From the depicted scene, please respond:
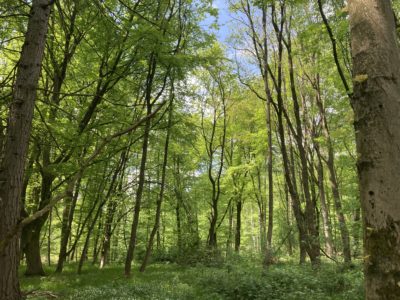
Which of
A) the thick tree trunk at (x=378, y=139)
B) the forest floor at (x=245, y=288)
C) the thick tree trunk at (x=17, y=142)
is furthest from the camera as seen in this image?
the forest floor at (x=245, y=288)

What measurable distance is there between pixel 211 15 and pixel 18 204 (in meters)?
15.0

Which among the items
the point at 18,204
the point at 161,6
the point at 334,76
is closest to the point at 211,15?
the point at 161,6

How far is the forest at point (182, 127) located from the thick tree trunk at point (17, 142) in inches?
0.4

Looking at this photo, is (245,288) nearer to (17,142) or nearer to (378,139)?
(17,142)

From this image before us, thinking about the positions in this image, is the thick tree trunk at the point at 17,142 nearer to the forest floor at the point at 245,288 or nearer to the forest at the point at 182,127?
the forest at the point at 182,127

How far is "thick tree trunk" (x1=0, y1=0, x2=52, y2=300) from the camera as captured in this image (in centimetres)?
245

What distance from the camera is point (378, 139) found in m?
1.73

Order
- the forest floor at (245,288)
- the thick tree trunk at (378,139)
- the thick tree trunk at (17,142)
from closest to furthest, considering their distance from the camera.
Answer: the thick tree trunk at (378,139) → the thick tree trunk at (17,142) → the forest floor at (245,288)

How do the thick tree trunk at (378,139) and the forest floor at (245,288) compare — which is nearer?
the thick tree trunk at (378,139)

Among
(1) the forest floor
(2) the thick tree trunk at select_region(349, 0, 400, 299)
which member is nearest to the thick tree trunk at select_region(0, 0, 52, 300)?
(2) the thick tree trunk at select_region(349, 0, 400, 299)

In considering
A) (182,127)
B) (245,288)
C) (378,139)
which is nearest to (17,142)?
(378,139)

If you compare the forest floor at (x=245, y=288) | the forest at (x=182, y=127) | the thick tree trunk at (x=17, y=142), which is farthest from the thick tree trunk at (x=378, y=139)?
the forest floor at (x=245, y=288)

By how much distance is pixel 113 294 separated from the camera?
7621 mm

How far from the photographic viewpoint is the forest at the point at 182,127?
Answer: 5.98ft
